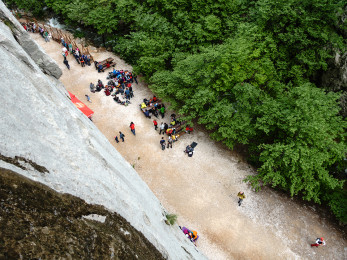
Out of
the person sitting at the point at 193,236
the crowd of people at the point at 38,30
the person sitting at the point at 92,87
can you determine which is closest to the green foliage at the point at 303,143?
the person sitting at the point at 193,236

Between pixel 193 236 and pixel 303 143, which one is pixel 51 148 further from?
pixel 303 143

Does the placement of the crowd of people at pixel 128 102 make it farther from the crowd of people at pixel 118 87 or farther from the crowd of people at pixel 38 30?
the crowd of people at pixel 38 30

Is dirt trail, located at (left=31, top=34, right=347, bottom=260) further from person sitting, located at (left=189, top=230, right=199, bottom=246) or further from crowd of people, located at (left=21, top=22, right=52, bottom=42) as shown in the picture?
crowd of people, located at (left=21, top=22, right=52, bottom=42)

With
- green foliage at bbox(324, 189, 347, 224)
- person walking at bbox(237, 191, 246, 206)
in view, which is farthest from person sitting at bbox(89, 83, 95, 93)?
green foliage at bbox(324, 189, 347, 224)

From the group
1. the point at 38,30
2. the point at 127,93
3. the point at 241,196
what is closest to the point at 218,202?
the point at 241,196

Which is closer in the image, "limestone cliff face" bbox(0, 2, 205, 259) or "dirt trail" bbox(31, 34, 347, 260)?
"limestone cliff face" bbox(0, 2, 205, 259)

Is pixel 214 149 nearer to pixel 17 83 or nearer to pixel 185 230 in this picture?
pixel 185 230
